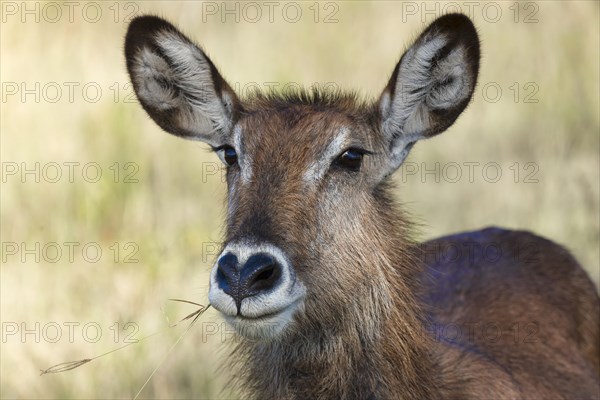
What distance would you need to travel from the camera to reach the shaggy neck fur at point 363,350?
18.6 ft

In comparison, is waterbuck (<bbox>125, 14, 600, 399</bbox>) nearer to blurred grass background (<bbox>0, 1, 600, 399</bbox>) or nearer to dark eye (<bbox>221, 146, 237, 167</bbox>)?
dark eye (<bbox>221, 146, 237, 167</bbox>)

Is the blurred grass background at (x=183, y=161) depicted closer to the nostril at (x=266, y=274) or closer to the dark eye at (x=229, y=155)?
the dark eye at (x=229, y=155)

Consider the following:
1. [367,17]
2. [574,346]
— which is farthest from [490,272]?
[367,17]

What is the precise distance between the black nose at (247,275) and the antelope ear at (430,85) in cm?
127

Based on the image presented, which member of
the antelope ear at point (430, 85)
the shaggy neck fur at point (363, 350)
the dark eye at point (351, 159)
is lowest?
the shaggy neck fur at point (363, 350)

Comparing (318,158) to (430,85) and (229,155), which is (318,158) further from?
(430,85)

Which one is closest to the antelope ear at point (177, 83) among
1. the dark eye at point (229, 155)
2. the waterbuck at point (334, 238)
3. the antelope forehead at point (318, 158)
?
the waterbuck at point (334, 238)

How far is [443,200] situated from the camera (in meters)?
10.9

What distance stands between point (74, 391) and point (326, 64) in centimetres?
Answer: 586

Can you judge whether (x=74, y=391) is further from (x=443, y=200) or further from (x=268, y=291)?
(x=443, y=200)

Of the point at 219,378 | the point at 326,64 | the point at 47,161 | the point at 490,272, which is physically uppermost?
the point at 326,64

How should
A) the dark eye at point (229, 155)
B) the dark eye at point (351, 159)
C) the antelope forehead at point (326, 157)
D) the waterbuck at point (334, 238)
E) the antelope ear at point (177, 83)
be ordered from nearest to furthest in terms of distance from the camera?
the waterbuck at point (334, 238)
the antelope forehead at point (326, 157)
the dark eye at point (351, 159)
the dark eye at point (229, 155)
the antelope ear at point (177, 83)

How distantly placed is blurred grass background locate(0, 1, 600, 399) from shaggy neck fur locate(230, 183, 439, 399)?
1.89 metres

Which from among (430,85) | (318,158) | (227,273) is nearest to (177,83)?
(318,158)
